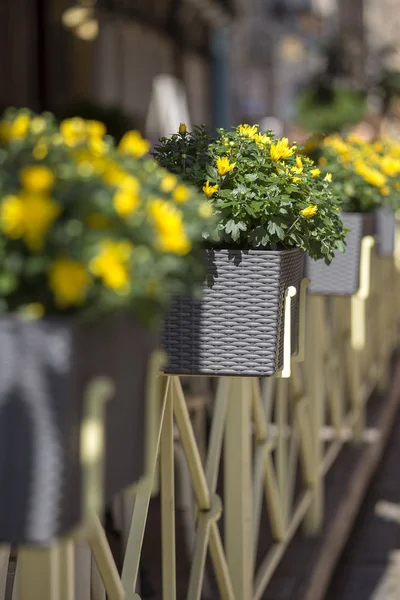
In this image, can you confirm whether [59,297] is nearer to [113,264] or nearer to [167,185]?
[113,264]

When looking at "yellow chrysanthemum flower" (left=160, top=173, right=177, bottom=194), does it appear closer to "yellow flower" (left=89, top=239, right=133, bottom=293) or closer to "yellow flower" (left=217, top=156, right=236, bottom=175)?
"yellow flower" (left=89, top=239, right=133, bottom=293)

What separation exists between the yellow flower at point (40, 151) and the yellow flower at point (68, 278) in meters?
0.14

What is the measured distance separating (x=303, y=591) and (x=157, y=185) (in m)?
2.08

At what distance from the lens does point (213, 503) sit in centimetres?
221

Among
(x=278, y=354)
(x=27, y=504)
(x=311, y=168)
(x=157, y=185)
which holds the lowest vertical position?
(x=27, y=504)

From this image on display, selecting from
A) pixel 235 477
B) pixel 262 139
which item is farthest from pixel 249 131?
pixel 235 477

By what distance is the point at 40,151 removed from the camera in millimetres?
1175

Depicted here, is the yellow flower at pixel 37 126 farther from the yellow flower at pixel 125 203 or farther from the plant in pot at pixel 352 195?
the plant in pot at pixel 352 195

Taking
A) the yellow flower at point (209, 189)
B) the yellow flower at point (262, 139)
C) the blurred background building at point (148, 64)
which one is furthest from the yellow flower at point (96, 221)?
the blurred background building at point (148, 64)

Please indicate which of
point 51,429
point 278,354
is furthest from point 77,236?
point 278,354

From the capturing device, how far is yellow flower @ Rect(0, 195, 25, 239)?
1.07 m

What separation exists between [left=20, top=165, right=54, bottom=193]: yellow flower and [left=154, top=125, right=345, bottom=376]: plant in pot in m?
0.69

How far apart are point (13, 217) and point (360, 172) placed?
2.51 m

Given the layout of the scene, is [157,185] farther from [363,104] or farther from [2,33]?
[363,104]
